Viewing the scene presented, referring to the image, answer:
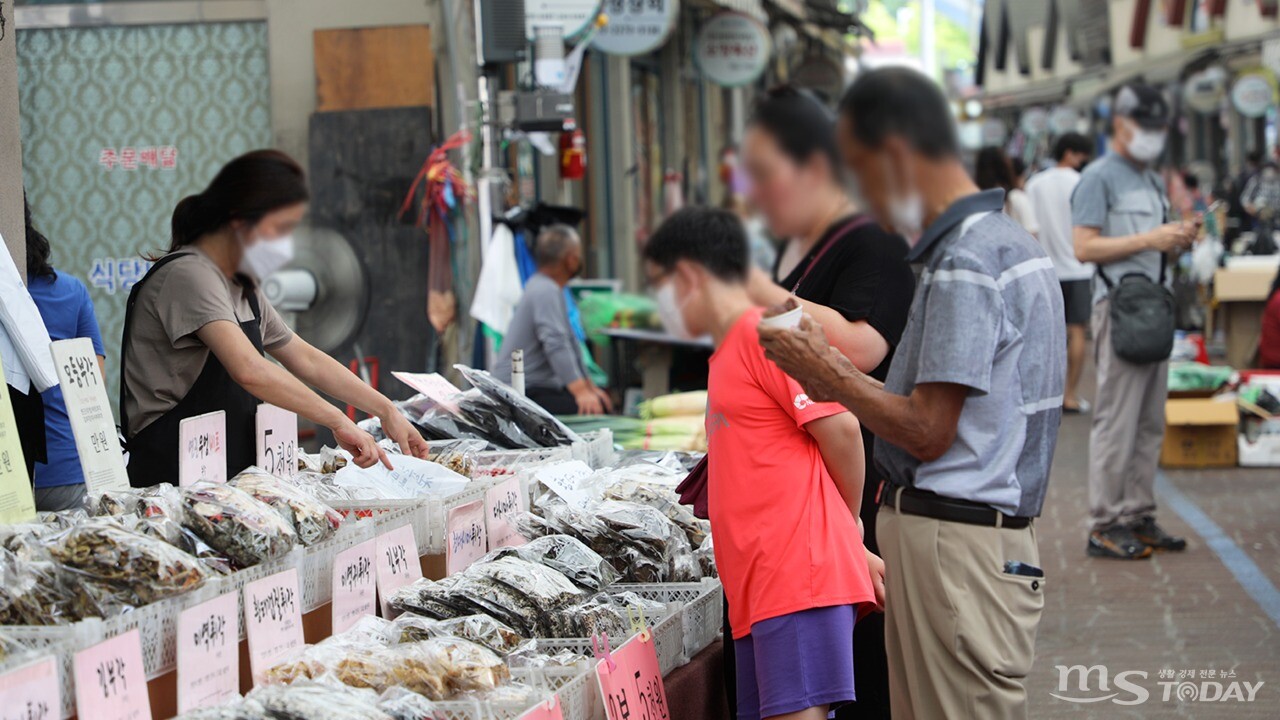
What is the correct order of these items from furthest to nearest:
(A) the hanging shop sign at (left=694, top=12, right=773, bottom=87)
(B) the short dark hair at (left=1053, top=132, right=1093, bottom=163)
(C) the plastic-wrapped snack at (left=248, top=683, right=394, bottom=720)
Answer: (A) the hanging shop sign at (left=694, top=12, right=773, bottom=87), (B) the short dark hair at (left=1053, top=132, right=1093, bottom=163), (C) the plastic-wrapped snack at (left=248, top=683, right=394, bottom=720)

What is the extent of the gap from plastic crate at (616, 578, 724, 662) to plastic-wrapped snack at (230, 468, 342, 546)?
37.7 inches

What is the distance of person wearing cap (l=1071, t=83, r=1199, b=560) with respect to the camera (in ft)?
24.5

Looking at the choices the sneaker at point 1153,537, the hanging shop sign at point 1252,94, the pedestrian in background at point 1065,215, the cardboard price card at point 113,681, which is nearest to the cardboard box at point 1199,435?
the pedestrian in background at point 1065,215

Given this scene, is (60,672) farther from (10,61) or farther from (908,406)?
(10,61)

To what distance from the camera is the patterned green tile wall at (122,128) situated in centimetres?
687

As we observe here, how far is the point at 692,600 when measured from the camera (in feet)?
13.0

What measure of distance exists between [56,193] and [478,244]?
7.45 feet

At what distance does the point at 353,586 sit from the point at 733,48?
13603mm

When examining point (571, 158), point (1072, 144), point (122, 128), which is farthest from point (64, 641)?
point (1072, 144)

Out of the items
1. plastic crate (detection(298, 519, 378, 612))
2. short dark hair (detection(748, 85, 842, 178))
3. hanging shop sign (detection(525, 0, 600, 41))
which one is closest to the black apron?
plastic crate (detection(298, 519, 378, 612))

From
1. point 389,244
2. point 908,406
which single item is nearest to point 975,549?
point 908,406

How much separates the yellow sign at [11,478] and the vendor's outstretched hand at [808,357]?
1698 mm

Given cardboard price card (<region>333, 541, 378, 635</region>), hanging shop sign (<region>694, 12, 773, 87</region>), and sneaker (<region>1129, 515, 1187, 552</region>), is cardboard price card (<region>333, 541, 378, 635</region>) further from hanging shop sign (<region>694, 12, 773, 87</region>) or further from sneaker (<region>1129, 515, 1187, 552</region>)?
hanging shop sign (<region>694, 12, 773, 87</region>)

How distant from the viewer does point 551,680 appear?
3191mm
